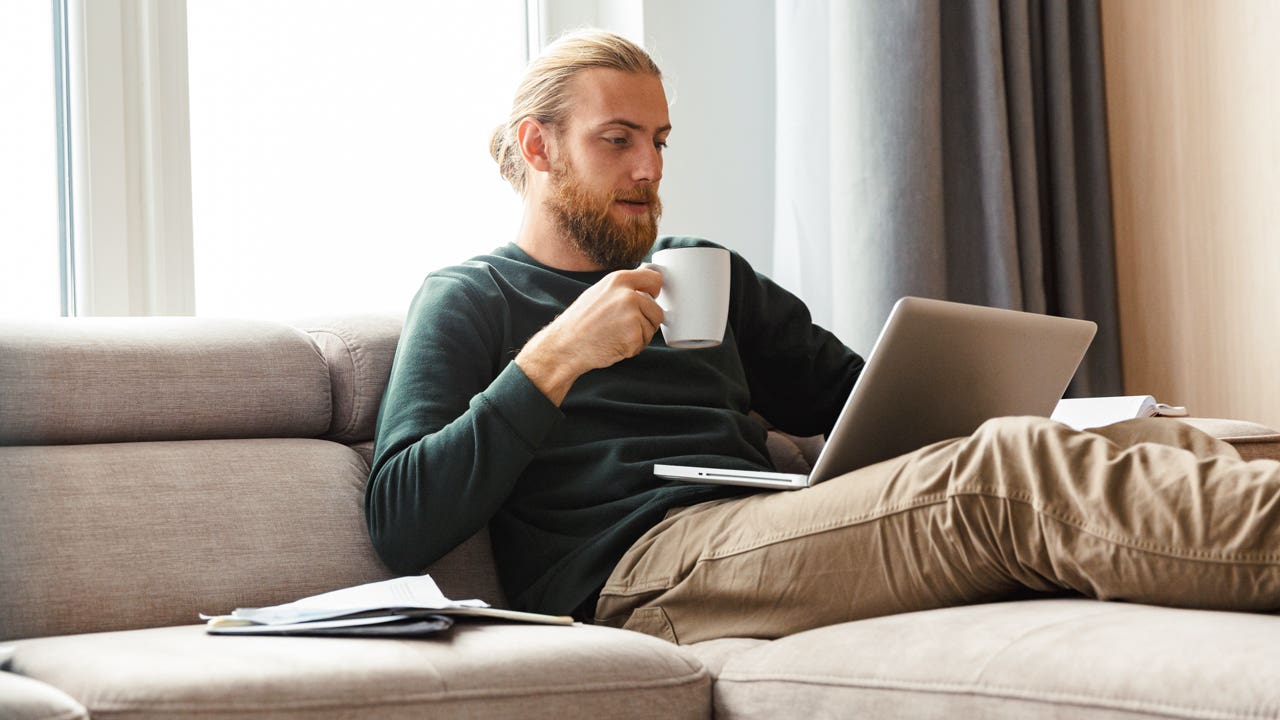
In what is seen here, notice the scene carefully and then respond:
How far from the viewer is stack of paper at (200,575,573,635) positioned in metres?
1.25

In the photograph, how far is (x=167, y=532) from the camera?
1599 mm

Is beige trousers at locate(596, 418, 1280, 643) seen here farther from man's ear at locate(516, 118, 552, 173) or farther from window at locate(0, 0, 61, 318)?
window at locate(0, 0, 61, 318)

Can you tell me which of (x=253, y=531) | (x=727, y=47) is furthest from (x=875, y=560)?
(x=727, y=47)

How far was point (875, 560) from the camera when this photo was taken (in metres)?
1.34

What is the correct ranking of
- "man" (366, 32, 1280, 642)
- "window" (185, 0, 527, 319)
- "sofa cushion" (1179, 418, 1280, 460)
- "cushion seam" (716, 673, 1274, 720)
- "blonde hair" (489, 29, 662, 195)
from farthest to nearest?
"window" (185, 0, 527, 319) → "blonde hair" (489, 29, 662, 195) → "sofa cushion" (1179, 418, 1280, 460) → "man" (366, 32, 1280, 642) → "cushion seam" (716, 673, 1274, 720)

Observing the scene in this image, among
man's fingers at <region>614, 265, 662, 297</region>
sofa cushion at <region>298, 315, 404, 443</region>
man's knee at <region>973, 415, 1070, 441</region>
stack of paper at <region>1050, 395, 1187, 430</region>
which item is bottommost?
stack of paper at <region>1050, 395, 1187, 430</region>

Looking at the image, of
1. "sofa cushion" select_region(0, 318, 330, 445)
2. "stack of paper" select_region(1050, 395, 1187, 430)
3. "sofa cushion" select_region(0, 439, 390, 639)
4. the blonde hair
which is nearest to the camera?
"sofa cushion" select_region(0, 439, 390, 639)

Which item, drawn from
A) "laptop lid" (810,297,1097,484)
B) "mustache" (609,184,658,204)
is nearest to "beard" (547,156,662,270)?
"mustache" (609,184,658,204)

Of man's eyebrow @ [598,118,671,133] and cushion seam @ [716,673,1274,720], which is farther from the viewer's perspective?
man's eyebrow @ [598,118,671,133]

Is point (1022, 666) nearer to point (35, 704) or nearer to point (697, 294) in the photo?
point (697, 294)

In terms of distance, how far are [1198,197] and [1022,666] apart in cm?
198

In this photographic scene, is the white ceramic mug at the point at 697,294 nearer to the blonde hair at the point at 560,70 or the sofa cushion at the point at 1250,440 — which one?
the blonde hair at the point at 560,70

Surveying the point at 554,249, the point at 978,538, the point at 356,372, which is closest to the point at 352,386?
the point at 356,372

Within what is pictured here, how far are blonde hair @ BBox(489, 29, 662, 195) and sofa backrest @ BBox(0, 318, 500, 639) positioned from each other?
0.48 m
